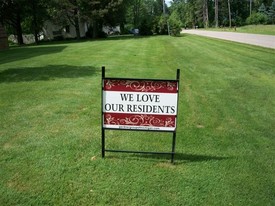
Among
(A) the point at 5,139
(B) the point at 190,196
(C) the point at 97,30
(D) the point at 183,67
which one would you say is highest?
(C) the point at 97,30

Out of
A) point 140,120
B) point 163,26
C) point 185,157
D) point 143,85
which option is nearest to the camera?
point 143,85

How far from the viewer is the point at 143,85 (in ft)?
12.8

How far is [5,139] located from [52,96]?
2656 mm

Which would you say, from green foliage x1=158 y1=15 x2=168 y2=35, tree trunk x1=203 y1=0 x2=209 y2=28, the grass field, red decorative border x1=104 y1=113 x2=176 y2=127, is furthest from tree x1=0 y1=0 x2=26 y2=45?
tree trunk x1=203 y1=0 x2=209 y2=28

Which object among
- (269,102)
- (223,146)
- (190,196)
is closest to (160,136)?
(223,146)

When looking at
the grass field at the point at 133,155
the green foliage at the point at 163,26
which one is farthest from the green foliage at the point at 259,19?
the grass field at the point at 133,155

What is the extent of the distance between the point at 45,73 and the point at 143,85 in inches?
295

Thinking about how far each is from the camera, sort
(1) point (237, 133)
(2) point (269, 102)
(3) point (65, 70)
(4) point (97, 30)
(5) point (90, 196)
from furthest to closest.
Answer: (4) point (97, 30) → (3) point (65, 70) → (2) point (269, 102) → (1) point (237, 133) → (5) point (90, 196)

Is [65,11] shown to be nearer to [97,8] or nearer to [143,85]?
[97,8]

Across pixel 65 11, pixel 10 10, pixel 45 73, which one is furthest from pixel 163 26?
pixel 45 73

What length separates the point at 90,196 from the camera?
3.49 m

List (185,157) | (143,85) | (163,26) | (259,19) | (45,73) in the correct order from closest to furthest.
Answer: (143,85), (185,157), (45,73), (163,26), (259,19)

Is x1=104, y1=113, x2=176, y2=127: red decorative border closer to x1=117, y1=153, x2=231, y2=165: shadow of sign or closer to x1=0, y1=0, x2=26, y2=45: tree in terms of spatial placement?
x1=117, y1=153, x2=231, y2=165: shadow of sign

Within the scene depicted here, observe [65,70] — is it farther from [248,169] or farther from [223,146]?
[248,169]
